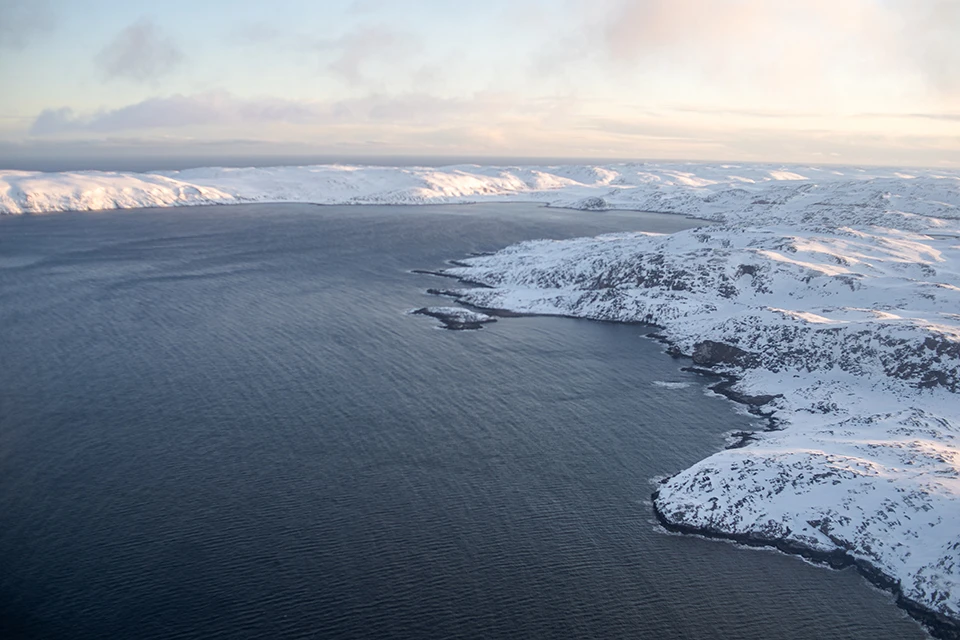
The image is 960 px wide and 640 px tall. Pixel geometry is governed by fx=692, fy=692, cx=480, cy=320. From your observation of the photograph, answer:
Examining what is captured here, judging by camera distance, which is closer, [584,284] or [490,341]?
[490,341]

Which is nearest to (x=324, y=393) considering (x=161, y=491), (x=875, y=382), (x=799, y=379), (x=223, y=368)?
(x=223, y=368)

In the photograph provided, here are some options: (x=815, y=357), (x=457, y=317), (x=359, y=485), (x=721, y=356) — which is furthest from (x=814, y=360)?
(x=359, y=485)

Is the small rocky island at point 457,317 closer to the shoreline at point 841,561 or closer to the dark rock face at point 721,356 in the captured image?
the dark rock face at point 721,356

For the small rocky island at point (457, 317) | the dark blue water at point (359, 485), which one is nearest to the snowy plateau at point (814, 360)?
the dark blue water at point (359, 485)

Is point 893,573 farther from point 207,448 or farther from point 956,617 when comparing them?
point 207,448

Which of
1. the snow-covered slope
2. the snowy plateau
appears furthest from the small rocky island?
the snowy plateau

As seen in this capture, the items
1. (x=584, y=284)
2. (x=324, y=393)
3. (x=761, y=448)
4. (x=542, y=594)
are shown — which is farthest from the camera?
(x=584, y=284)

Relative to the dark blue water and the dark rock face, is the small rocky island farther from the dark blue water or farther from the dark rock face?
the dark rock face

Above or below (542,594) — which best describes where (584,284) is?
above

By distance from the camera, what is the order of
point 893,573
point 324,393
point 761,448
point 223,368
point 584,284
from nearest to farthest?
point 893,573 → point 761,448 → point 324,393 → point 223,368 → point 584,284
